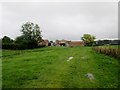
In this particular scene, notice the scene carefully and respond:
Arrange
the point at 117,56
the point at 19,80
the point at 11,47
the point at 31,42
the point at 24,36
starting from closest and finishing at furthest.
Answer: the point at 19,80 < the point at 117,56 < the point at 11,47 < the point at 31,42 < the point at 24,36

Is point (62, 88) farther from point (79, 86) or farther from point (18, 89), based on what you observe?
point (18, 89)

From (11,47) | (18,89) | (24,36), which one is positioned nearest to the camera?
(18,89)

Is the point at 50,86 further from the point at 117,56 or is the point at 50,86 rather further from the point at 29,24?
the point at 29,24

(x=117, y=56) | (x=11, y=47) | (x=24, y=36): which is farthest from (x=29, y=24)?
(x=117, y=56)

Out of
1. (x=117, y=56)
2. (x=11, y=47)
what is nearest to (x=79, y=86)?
(x=117, y=56)

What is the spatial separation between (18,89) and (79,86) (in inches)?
134

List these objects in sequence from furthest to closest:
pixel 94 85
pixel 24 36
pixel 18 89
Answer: pixel 24 36
pixel 94 85
pixel 18 89

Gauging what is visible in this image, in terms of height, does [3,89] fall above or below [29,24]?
below

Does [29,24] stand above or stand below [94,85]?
above

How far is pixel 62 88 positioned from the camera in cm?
1233

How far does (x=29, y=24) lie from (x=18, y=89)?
12021 cm

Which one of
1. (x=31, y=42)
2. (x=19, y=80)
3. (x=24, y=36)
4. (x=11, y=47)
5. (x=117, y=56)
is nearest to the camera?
(x=19, y=80)

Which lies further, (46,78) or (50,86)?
(46,78)

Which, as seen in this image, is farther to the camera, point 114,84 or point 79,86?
point 114,84
